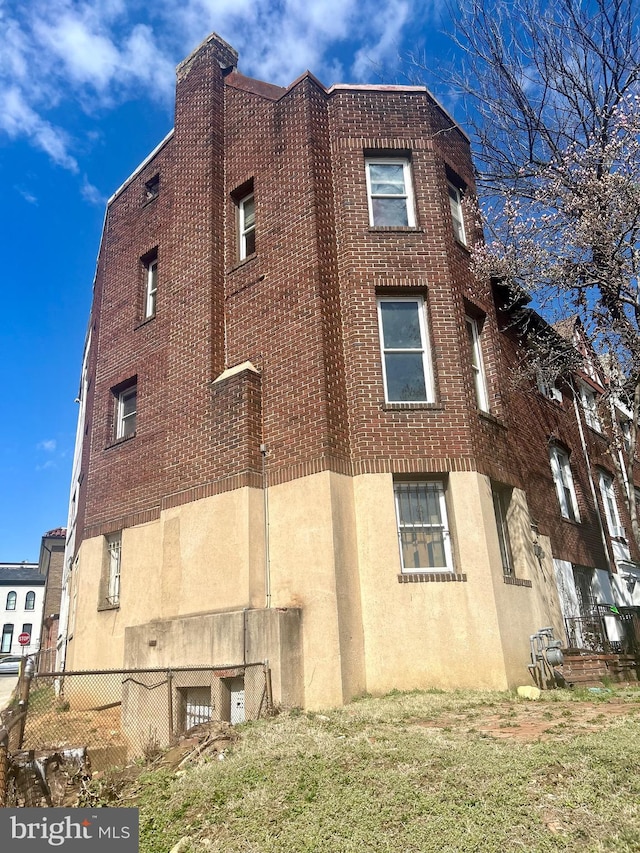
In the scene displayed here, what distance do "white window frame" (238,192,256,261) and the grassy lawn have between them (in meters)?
9.49

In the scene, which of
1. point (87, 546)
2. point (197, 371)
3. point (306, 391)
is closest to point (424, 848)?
point (306, 391)

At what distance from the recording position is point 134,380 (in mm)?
15727

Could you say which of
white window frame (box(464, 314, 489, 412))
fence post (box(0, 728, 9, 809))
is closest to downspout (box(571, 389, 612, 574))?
white window frame (box(464, 314, 489, 412))

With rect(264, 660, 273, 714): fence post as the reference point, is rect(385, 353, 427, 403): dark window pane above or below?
above

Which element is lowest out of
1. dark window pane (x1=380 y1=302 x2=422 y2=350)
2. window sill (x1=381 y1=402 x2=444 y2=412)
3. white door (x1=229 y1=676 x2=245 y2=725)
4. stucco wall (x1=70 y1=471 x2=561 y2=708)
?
white door (x1=229 y1=676 x2=245 y2=725)

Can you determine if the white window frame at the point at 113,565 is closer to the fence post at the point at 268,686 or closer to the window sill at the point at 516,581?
the fence post at the point at 268,686

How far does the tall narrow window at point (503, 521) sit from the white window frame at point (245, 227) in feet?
22.6

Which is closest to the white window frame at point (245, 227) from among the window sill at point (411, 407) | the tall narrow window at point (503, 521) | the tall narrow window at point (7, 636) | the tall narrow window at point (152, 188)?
the tall narrow window at point (152, 188)

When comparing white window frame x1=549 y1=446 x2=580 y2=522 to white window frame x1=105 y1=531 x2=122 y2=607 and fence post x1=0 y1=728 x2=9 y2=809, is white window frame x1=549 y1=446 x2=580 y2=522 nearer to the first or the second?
white window frame x1=105 y1=531 x2=122 y2=607

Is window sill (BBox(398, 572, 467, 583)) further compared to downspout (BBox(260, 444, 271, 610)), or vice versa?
downspout (BBox(260, 444, 271, 610))

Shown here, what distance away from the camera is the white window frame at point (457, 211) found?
13.8 m

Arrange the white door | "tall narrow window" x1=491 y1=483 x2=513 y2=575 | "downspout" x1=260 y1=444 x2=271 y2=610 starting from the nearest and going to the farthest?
the white door → "downspout" x1=260 y1=444 x2=271 y2=610 → "tall narrow window" x1=491 y1=483 x2=513 y2=575

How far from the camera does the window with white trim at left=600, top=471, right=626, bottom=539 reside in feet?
63.6
